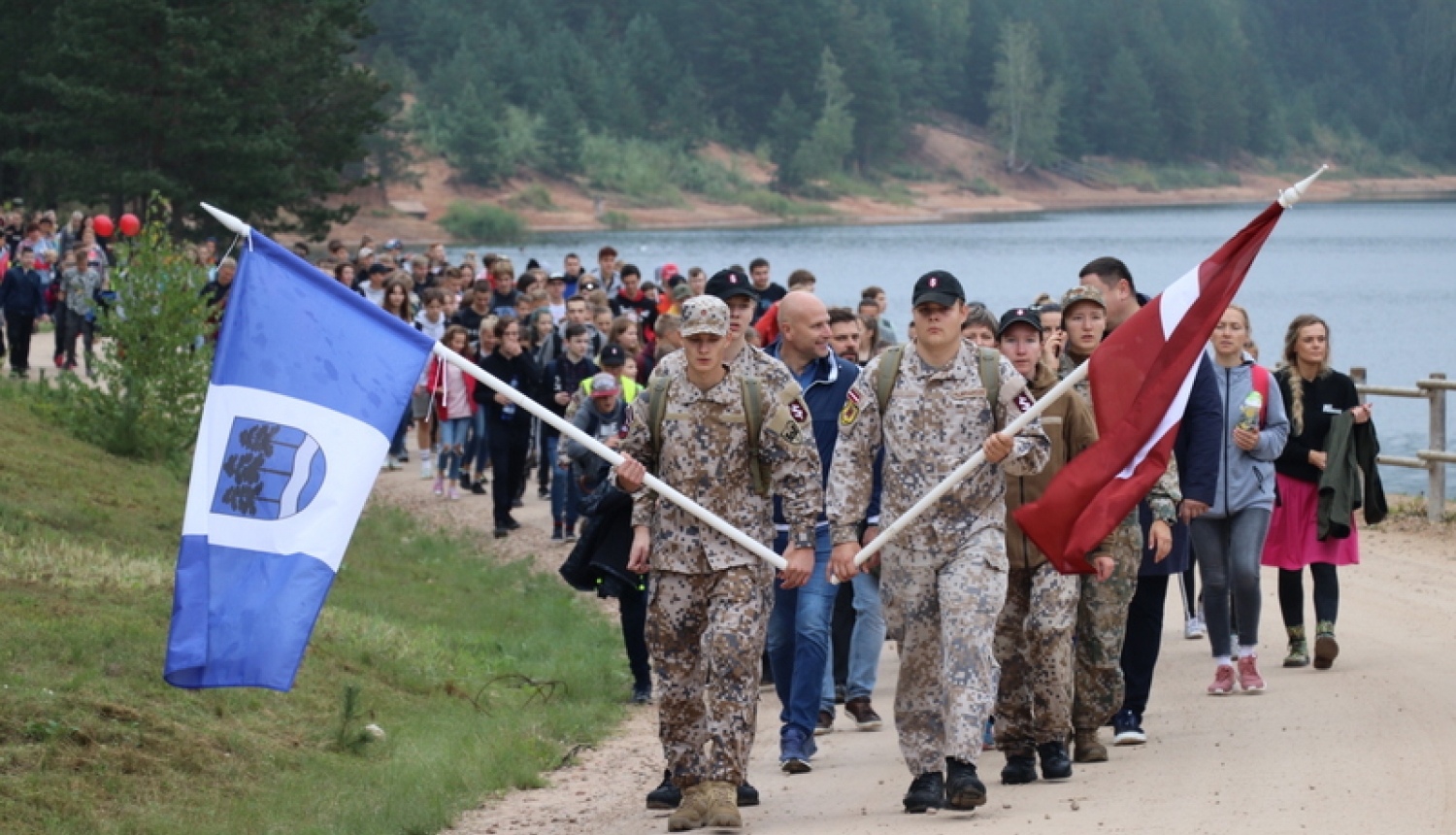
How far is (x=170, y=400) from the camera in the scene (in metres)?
19.0

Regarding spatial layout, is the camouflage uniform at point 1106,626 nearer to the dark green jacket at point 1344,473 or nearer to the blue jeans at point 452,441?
the dark green jacket at point 1344,473

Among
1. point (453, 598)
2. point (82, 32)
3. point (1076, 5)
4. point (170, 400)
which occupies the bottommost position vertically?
point (453, 598)

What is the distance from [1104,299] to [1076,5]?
173 meters

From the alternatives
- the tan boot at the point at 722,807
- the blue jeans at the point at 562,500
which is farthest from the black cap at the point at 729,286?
the blue jeans at the point at 562,500

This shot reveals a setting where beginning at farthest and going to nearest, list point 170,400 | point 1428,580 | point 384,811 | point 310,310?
point 170,400 → point 1428,580 → point 384,811 → point 310,310

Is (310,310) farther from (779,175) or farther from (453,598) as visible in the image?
(779,175)

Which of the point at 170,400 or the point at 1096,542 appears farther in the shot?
the point at 170,400

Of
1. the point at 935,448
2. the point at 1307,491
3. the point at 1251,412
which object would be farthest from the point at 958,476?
the point at 1307,491

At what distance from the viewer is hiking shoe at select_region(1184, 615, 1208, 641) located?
1282 centimetres

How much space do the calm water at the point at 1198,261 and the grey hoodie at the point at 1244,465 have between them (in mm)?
15015

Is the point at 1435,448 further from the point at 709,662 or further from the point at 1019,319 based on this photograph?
the point at 709,662

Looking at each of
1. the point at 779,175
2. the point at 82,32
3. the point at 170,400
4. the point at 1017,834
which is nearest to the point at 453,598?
the point at 170,400

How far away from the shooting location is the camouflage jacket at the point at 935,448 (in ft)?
27.0

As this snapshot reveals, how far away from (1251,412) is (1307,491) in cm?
102
